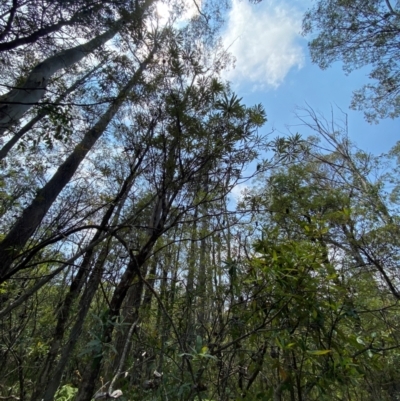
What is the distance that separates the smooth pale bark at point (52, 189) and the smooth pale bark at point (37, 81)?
47cm

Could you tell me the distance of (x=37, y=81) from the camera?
2635 millimetres

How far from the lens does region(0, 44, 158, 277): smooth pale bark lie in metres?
2.61

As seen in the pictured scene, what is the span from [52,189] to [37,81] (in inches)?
62.1

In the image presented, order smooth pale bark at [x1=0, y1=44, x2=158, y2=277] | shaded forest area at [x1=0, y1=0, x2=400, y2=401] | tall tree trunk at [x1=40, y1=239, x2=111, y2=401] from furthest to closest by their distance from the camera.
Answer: smooth pale bark at [x1=0, y1=44, x2=158, y2=277] → tall tree trunk at [x1=40, y1=239, x2=111, y2=401] → shaded forest area at [x1=0, y1=0, x2=400, y2=401]

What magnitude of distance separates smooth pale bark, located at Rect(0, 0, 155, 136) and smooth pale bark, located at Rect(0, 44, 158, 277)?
1.54 feet

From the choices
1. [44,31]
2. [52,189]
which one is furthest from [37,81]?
[52,189]

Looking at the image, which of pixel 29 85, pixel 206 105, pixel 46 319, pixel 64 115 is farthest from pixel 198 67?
pixel 46 319

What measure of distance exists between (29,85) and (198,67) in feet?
5.88

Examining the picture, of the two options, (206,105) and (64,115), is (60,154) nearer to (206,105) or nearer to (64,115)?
Answer: (64,115)

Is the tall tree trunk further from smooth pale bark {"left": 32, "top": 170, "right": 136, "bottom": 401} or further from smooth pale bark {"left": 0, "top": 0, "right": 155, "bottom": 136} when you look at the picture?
smooth pale bark {"left": 0, "top": 0, "right": 155, "bottom": 136}

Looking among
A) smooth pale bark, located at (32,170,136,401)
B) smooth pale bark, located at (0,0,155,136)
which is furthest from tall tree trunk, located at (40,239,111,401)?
smooth pale bark, located at (0,0,155,136)

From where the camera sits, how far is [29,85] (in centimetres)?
260

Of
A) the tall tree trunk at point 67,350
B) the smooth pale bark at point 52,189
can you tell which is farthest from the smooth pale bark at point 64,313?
the smooth pale bark at point 52,189

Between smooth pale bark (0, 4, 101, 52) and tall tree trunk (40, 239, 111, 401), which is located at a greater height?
smooth pale bark (0, 4, 101, 52)
